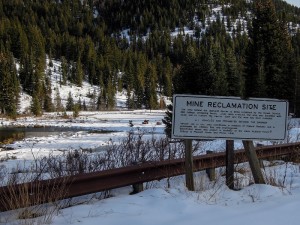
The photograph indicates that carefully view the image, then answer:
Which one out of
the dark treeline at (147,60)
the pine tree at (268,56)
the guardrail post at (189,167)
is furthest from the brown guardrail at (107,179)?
the pine tree at (268,56)

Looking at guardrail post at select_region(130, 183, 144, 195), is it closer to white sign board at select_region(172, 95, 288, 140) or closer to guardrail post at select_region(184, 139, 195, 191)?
guardrail post at select_region(184, 139, 195, 191)

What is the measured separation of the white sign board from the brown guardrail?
777 millimetres

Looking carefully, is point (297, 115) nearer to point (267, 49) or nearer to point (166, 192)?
point (267, 49)

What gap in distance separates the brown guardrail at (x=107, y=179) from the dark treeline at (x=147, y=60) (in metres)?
20.2

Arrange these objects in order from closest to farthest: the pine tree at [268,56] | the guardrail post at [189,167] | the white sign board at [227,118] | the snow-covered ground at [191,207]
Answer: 1. the snow-covered ground at [191,207]
2. the white sign board at [227,118]
3. the guardrail post at [189,167]
4. the pine tree at [268,56]


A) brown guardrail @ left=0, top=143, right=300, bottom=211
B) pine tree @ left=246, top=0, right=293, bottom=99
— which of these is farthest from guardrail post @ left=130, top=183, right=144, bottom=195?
pine tree @ left=246, top=0, right=293, bottom=99

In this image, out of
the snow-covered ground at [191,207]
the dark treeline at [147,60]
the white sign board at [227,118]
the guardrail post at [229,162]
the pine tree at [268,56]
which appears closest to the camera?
the snow-covered ground at [191,207]

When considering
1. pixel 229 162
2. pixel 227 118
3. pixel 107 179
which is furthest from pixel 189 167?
pixel 107 179

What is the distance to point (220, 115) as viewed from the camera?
539 cm

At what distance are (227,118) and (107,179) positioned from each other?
1.89m

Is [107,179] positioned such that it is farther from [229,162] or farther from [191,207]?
[229,162]

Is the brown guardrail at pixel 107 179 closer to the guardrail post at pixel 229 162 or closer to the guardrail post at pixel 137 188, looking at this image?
the guardrail post at pixel 137 188

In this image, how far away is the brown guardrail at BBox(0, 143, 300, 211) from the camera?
14.0 feet

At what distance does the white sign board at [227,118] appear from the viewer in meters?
5.28
